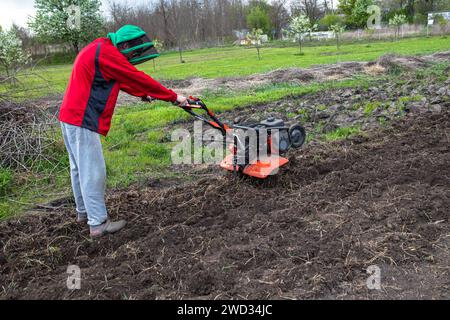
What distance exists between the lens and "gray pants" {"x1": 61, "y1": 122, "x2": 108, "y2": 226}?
4289 millimetres

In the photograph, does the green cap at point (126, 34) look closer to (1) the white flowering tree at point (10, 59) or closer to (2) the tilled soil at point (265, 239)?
(2) the tilled soil at point (265, 239)

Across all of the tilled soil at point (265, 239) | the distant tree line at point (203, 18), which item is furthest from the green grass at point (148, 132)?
the distant tree line at point (203, 18)

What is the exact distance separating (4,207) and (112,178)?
149cm

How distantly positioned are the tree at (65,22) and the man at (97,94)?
31875 millimetres

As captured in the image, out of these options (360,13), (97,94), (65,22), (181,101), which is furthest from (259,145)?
(360,13)

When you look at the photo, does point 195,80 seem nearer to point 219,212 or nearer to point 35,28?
point 219,212

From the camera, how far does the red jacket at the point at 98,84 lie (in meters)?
4.15

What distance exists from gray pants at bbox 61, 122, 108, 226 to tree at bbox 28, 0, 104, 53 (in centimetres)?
3195

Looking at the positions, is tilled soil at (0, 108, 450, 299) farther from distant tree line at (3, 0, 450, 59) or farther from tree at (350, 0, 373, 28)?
tree at (350, 0, 373, 28)

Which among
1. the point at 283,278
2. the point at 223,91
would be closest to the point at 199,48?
the point at 223,91

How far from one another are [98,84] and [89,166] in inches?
31.8

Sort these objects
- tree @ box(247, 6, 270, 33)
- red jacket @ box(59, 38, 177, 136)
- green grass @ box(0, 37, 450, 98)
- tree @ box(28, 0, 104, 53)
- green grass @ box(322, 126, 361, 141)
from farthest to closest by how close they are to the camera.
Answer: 1. tree @ box(247, 6, 270, 33)
2. tree @ box(28, 0, 104, 53)
3. green grass @ box(0, 37, 450, 98)
4. green grass @ box(322, 126, 361, 141)
5. red jacket @ box(59, 38, 177, 136)

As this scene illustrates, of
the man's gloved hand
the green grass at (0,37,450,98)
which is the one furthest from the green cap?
the green grass at (0,37,450,98)
